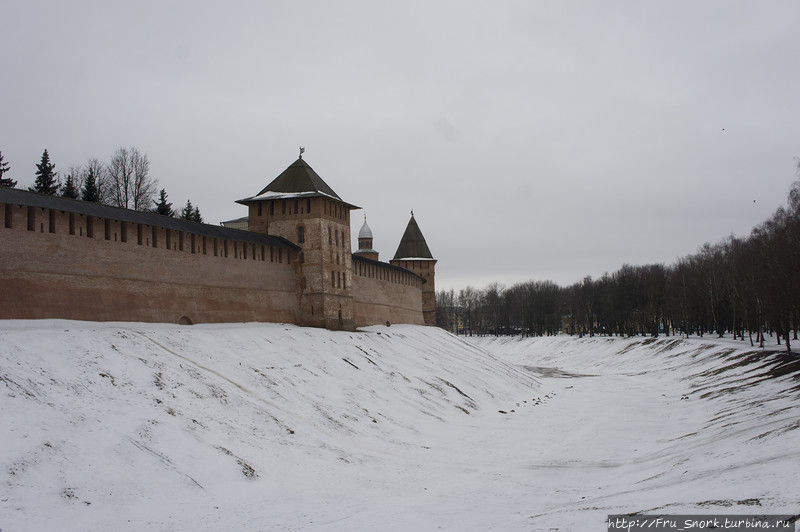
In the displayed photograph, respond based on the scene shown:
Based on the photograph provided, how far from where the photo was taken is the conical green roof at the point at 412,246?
58.9 m

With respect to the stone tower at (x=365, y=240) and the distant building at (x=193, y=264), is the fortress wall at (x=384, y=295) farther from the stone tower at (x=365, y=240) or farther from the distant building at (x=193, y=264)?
the stone tower at (x=365, y=240)

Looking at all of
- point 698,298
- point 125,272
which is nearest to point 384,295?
point 125,272

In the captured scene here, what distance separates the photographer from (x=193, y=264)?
25.0 metres

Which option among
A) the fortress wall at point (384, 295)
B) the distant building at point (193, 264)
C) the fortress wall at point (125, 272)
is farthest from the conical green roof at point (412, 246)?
the fortress wall at point (125, 272)

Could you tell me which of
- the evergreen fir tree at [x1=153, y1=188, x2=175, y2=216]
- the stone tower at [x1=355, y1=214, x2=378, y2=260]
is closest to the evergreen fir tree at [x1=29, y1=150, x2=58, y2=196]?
the evergreen fir tree at [x1=153, y1=188, x2=175, y2=216]

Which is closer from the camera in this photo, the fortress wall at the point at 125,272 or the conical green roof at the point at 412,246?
the fortress wall at the point at 125,272

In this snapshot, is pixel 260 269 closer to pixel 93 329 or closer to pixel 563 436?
pixel 93 329

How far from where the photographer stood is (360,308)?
37344 millimetres

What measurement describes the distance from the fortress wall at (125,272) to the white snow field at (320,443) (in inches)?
30.4

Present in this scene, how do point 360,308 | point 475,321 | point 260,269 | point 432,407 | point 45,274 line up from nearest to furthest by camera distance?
1. point 45,274
2. point 432,407
3. point 260,269
4. point 360,308
5. point 475,321

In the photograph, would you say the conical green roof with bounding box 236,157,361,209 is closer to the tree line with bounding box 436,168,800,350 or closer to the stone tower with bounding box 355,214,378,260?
the tree line with bounding box 436,168,800,350

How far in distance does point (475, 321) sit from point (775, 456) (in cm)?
10605

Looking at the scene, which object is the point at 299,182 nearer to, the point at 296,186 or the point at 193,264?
the point at 296,186

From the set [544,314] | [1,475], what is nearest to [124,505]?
[1,475]
